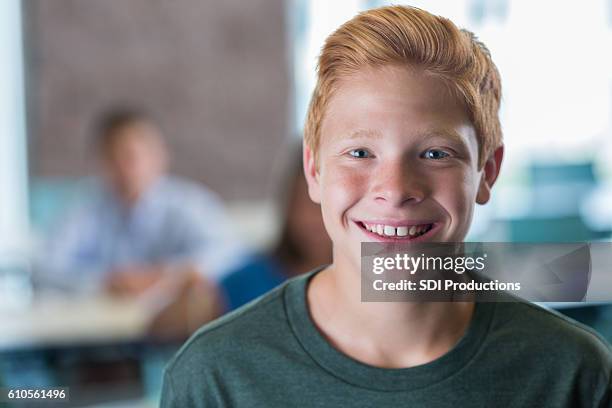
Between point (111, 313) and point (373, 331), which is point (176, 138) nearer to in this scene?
point (111, 313)

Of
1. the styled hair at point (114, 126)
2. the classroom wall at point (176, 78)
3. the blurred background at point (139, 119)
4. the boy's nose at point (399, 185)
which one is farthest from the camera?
the classroom wall at point (176, 78)

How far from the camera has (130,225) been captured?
2.86m

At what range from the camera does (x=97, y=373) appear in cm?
226

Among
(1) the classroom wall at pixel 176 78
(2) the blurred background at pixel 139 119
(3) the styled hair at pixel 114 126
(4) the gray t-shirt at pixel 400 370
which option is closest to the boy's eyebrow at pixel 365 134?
(4) the gray t-shirt at pixel 400 370

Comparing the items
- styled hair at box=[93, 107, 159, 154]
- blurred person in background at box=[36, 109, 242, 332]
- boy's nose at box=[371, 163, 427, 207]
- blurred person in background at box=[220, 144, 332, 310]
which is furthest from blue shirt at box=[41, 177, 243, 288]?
boy's nose at box=[371, 163, 427, 207]

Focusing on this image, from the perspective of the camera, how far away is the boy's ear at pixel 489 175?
461 millimetres

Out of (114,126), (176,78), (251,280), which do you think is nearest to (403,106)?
(251,280)

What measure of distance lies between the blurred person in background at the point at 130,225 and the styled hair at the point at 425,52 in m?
2.32

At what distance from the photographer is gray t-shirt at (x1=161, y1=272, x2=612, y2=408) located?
487mm

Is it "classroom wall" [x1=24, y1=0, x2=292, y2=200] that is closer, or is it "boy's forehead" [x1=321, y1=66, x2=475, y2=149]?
"boy's forehead" [x1=321, y1=66, x2=475, y2=149]

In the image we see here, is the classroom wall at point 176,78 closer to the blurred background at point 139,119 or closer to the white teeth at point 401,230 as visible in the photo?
the blurred background at point 139,119

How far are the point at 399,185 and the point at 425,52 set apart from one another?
0.07m

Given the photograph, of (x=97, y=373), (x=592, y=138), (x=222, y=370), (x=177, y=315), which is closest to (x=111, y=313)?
(x=97, y=373)

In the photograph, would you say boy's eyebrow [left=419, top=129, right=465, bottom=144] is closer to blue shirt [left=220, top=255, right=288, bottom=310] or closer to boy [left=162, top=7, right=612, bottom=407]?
boy [left=162, top=7, right=612, bottom=407]
